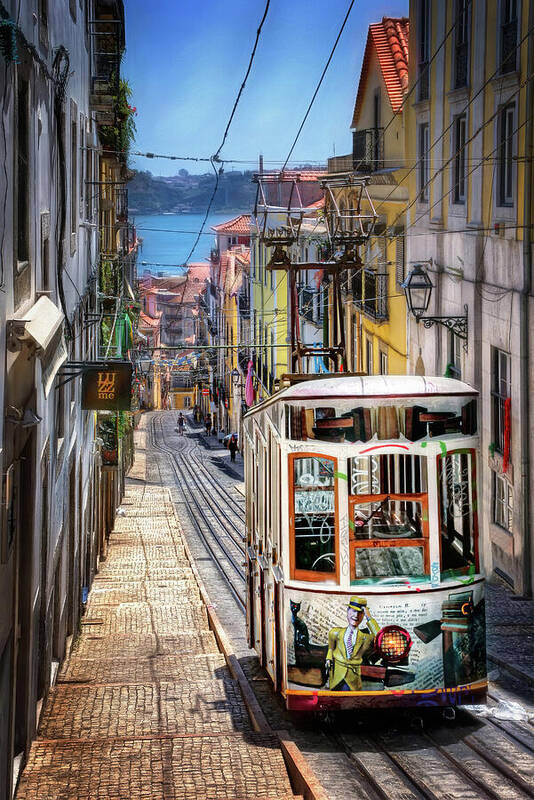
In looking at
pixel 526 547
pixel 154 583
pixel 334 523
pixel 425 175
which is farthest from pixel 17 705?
pixel 425 175

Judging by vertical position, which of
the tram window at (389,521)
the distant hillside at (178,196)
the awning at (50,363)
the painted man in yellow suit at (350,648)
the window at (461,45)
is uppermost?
the distant hillside at (178,196)

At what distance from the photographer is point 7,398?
735 centimetres

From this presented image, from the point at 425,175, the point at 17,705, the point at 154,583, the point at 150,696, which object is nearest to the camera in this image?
the point at 17,705

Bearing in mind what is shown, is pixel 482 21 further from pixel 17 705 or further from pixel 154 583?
pixel 17 705

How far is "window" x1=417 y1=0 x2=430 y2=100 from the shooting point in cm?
2198

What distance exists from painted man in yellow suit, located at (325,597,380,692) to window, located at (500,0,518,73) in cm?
974

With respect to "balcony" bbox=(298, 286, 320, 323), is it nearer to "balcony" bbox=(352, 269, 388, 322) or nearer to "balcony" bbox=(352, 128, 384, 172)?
"balcony" bbox=(352, 269, 388, 322)

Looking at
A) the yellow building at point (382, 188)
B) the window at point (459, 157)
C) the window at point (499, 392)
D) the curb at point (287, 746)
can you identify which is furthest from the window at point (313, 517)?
the yellow building at point (382, 188)

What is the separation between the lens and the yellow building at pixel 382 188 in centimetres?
2512

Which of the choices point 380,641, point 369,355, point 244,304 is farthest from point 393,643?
point 244,304

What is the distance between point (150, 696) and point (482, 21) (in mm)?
11993

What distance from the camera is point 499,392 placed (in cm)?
1695

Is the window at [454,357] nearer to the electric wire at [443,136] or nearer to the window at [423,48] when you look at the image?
the electric wire at [443,136]

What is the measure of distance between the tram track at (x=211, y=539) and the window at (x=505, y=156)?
327 inches
